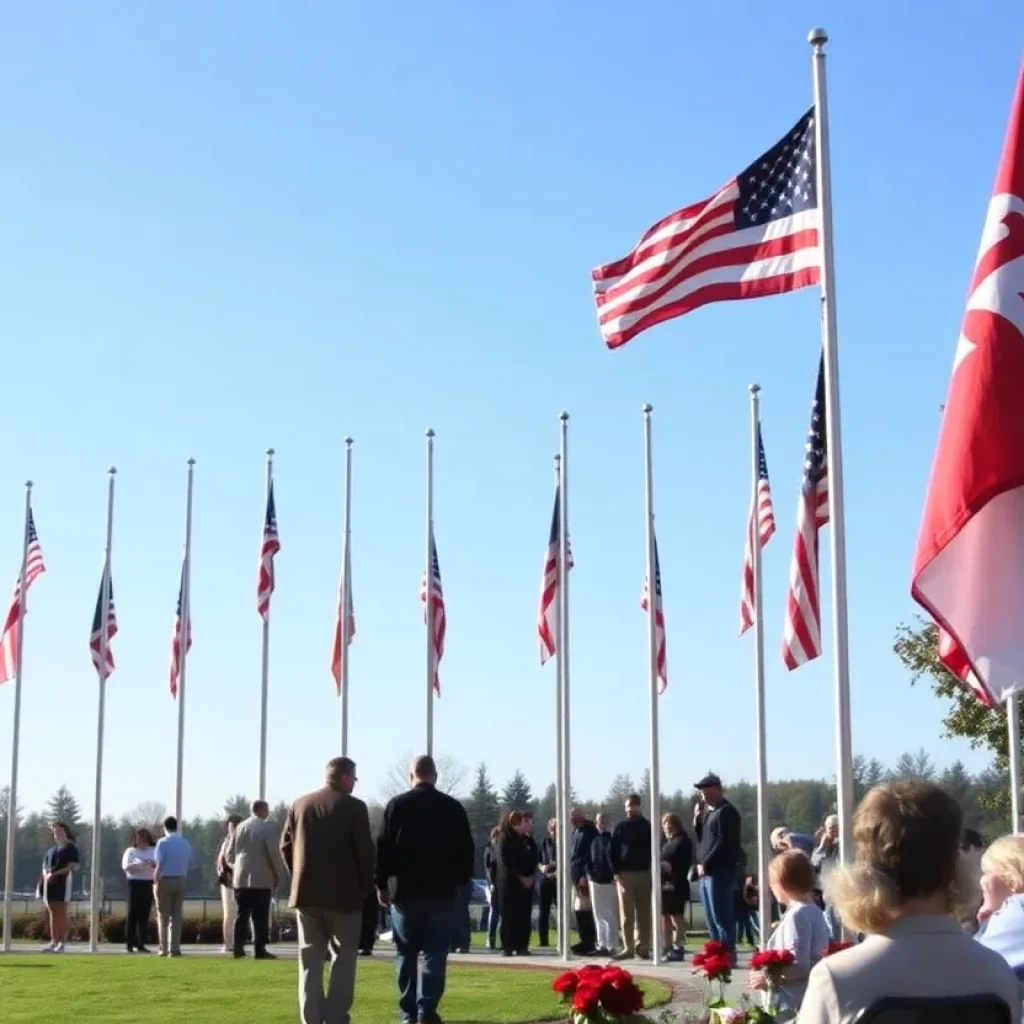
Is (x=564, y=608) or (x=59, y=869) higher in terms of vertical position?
(x=564, y=608)

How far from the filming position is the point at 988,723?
1337 inches

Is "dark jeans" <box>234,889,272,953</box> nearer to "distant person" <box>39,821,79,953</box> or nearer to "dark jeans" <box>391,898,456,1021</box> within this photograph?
"distant person" <box>39,821,79,953</box>

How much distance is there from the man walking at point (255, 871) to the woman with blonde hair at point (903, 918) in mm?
18213

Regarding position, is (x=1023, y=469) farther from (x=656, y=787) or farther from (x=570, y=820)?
(x=570, y=820)

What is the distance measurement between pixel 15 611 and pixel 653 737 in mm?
11921

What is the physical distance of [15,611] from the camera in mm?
28281

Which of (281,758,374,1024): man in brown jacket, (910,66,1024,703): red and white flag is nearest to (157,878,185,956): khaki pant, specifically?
(281,758,374,1024): man in brown jacket

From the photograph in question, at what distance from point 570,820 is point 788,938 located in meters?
15.1

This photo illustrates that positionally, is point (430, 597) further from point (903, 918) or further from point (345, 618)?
point (903, 918)

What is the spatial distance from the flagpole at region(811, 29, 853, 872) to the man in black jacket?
331cm

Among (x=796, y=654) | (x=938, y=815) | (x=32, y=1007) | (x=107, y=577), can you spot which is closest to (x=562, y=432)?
(x=107, y=577)

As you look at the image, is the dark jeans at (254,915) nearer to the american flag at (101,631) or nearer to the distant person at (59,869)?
the distant person at (59,869)

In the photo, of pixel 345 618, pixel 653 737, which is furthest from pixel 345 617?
pixel 653 737

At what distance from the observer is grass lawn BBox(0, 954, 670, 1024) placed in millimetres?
14625
